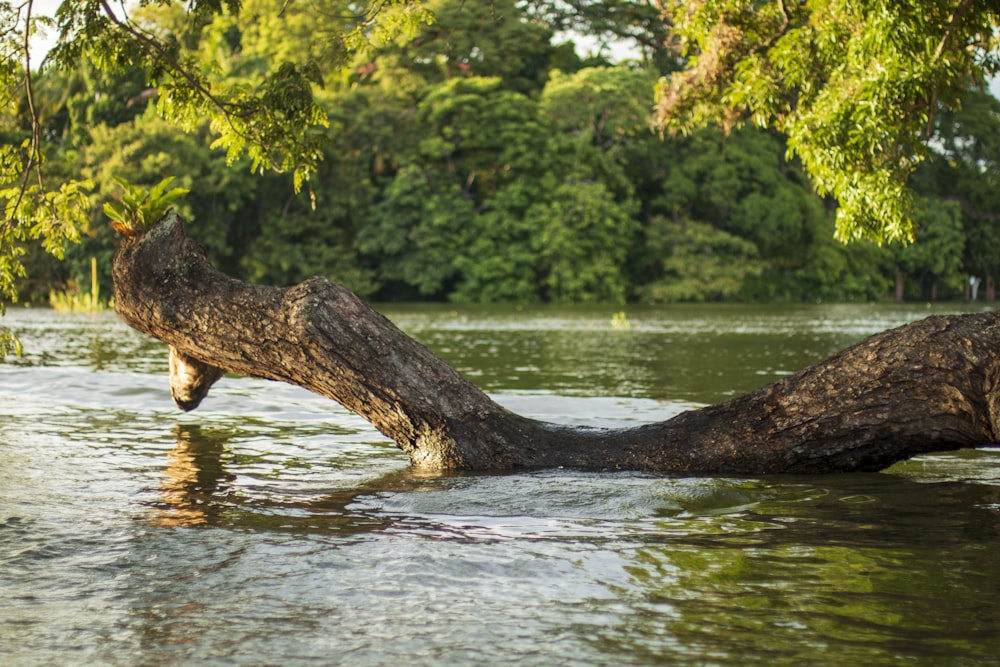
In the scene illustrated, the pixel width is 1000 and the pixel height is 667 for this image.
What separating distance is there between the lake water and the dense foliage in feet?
142

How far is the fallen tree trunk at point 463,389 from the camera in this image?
7.12 metres

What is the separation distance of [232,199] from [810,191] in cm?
3218

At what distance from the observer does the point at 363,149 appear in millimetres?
55875

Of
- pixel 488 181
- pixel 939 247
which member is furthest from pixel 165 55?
pixel 939 247

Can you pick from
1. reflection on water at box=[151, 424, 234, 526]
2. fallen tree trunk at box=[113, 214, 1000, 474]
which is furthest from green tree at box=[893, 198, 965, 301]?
fallen tree trunk at box=[113, 214, 1000, 474]

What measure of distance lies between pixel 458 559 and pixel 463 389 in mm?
2813

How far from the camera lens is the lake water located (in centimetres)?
385

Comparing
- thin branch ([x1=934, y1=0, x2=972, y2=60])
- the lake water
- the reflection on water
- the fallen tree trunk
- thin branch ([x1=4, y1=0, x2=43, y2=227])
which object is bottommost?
the reflection on water

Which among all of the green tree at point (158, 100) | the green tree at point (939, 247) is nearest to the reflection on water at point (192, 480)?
the green tree at point (158, 100)

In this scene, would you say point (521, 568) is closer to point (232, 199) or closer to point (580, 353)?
point (580, 353)

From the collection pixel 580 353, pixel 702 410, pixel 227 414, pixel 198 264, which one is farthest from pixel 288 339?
pixel 580 353

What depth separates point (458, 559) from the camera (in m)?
5.05

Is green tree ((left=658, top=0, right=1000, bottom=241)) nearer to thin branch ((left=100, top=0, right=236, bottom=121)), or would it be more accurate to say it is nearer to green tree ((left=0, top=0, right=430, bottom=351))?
green tree ((left=0, top=0, right=430, bottom=351))

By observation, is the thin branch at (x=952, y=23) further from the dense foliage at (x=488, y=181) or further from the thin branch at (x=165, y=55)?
the dense foliage at (x=488, y=181)
